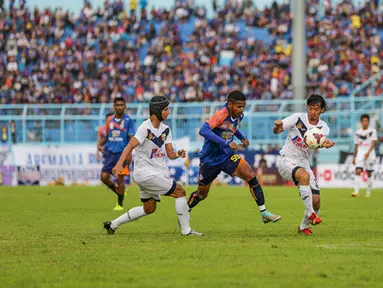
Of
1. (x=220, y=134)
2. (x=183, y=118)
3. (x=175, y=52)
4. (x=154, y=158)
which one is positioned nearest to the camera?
(x=154, y=158)

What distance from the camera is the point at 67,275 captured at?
873 cm

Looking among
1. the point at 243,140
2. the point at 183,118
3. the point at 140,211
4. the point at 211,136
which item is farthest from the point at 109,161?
the point at 183,118

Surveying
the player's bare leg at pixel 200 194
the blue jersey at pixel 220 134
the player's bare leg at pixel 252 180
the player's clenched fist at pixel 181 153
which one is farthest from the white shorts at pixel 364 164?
the player's clenched fist at pixel 181 153

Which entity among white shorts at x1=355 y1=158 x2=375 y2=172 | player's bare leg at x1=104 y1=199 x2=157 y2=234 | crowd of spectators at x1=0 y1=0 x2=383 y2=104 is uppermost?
crowd of spectators at x1=0 y1=0 x2=383 y2=104

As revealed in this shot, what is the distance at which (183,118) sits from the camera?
3634 cm

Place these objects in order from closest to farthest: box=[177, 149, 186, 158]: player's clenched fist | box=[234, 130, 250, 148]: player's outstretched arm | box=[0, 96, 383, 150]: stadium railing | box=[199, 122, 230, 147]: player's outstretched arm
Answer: box=[177, 149, 186, 158]: player's clenched fist → box=[199, 122, 230, 147]: player's outstretched arm → box=[234, 130, 250, 148]: player's outstretched arm → box=[0, 96, 383, 150]: stadium railing

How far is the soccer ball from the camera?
12.7m

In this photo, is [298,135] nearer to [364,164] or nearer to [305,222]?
[305,222]

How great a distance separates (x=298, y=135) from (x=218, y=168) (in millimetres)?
1407

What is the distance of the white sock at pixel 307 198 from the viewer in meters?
12.7

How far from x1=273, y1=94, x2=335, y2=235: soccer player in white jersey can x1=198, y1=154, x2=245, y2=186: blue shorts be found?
2.37 ft

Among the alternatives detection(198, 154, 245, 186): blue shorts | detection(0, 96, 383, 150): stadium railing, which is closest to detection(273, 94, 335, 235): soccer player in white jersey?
detection(198, 154, 245, 186): blue shorts

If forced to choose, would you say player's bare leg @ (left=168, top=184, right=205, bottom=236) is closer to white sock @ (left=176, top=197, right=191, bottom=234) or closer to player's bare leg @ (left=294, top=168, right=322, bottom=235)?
white sock @ (left=176, top=197, right=191, bottom=234)

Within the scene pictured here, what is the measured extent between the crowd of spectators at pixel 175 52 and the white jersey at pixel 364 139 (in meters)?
13.7
